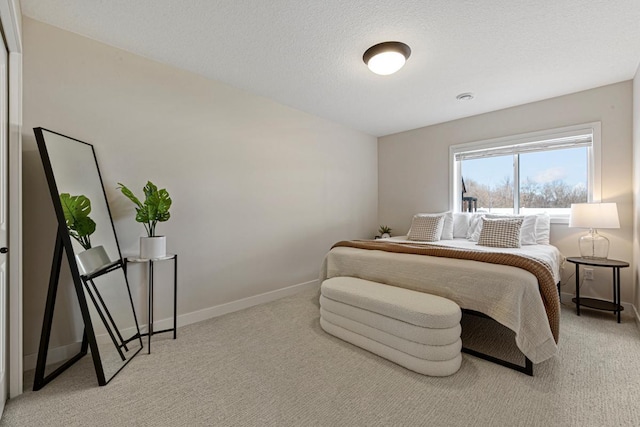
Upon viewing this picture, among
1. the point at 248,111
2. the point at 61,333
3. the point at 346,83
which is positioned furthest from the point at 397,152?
the point at 61,333

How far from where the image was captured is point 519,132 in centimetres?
359

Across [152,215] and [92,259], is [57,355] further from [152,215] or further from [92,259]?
[152,215]

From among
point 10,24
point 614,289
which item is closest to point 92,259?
point 10,24

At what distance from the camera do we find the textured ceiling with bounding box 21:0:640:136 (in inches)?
73.2

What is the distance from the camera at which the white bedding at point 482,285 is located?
1.78 m

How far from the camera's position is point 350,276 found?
281cm

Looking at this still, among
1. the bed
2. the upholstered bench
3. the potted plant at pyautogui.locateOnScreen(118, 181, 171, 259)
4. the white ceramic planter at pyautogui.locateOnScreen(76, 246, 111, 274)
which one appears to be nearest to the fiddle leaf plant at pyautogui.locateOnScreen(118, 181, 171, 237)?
the potted plant at pyautogui.locateOnScreen(118, 181, 171, 259)

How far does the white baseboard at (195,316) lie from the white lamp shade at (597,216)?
10.1 feet

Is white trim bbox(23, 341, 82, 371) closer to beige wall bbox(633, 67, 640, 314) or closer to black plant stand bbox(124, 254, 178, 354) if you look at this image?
black plant stand bbox(124, 254, 178, 354)

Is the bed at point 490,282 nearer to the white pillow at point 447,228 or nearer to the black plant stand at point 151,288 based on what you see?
the white pillow at point 447,228

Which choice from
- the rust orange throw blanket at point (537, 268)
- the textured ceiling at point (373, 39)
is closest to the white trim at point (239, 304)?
the rust orange throw blanket at point (537, 268)

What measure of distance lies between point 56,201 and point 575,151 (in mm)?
5059

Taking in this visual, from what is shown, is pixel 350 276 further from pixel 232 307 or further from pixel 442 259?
pixel 232 307

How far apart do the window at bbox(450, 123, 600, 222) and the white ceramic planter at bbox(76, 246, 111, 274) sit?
4.28 m
